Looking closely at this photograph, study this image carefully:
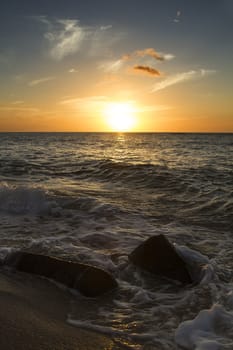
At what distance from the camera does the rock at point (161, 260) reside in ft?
14.3

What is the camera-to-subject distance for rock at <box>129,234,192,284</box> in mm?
4366

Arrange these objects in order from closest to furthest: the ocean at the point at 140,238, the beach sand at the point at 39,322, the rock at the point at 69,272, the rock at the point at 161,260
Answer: the beach sand at the point at 39,322 < the ocean at the point at 140,238 < the rock at the point at 69,272 < the rock at the point at 161,260

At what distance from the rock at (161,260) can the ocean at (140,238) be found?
0.43 feet

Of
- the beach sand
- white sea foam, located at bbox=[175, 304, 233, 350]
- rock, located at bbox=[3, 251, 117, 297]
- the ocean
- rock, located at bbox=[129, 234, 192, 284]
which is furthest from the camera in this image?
rock, located at bbox=[129, 234, 192, 284]

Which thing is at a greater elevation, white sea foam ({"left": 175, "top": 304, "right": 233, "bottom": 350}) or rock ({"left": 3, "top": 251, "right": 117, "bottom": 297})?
rock ({"left": 3, "top": 251, "right": 117, "bottom": 297})

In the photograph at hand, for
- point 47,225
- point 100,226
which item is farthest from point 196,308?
point 47,225

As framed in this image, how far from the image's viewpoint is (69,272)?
4062 millimetres

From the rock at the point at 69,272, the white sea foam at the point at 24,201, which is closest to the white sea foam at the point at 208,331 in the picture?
the rock at the point at 69,272

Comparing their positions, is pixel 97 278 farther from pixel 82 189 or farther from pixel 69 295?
pixel 82 189

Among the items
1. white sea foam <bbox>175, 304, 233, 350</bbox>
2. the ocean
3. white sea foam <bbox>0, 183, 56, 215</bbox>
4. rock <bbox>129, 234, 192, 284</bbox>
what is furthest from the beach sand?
white sea foam <bbox>0, 183, 56, 215</bbox>

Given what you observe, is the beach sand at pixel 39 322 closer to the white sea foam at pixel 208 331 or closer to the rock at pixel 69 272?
the rock at pixel 69 272

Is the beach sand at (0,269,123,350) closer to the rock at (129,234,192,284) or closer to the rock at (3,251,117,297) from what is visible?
the rock at (3,251,117,297)

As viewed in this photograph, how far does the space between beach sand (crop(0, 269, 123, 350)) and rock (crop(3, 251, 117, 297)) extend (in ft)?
0.59

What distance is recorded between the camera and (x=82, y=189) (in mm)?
11562
